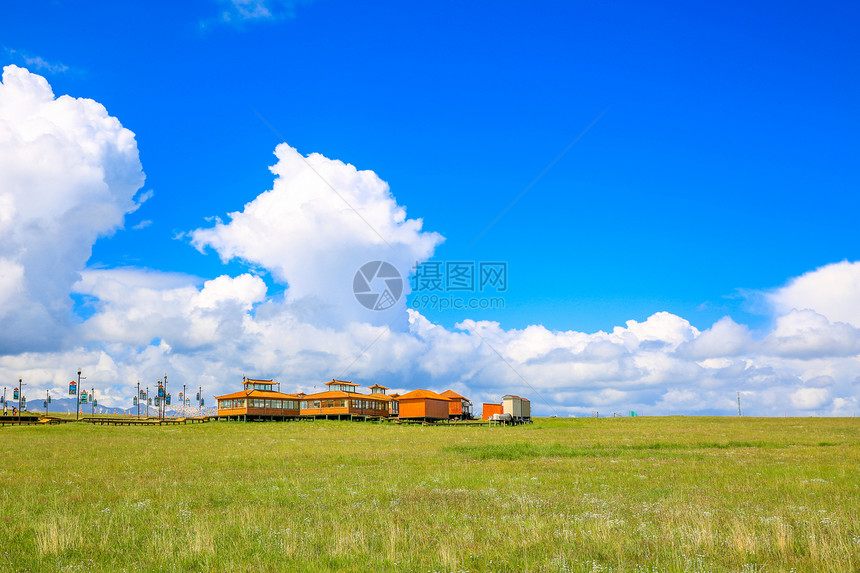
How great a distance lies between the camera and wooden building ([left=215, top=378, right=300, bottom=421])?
352ft

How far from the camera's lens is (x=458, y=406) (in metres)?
117

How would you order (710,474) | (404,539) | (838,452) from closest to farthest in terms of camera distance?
(404,539), (710,474), (838,452)

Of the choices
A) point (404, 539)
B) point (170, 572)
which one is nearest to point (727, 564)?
point (404, 539)

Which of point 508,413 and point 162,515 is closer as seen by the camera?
point 162,515

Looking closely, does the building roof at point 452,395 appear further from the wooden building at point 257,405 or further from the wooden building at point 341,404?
the wooden building at point 257,405

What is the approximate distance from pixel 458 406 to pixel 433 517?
103810 mm

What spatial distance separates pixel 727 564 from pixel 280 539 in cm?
932

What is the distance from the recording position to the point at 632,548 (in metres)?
11.7

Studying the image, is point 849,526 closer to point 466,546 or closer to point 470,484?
point 466,546

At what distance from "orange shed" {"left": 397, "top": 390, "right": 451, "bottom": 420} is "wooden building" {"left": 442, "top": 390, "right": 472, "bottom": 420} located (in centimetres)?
848

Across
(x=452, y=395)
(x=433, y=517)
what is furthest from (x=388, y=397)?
(x=433, y=517)

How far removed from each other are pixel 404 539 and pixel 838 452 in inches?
1463

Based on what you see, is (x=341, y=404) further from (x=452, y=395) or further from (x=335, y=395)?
(x=452, y=395)

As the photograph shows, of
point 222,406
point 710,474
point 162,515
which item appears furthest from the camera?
point 222,406
